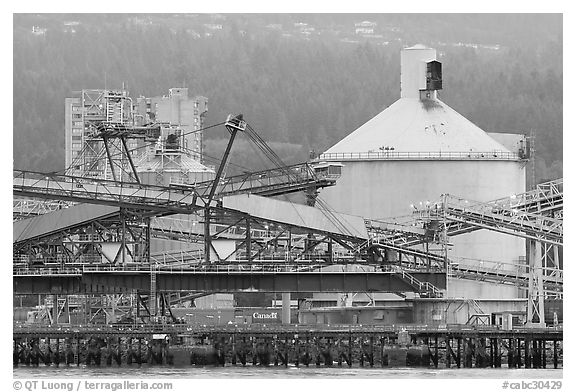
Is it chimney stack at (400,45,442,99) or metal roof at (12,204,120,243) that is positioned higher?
chimney stack at (400,45,442,99)

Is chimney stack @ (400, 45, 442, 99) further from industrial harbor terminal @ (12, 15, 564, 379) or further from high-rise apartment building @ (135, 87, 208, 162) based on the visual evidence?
high-rise apartment building @ (135, 87, 208, 162)

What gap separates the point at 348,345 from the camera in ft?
353

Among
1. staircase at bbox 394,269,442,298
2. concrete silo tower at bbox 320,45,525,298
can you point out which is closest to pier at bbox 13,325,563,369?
staircase at bbox 394,269,442,298

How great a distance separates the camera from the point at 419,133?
446 feet

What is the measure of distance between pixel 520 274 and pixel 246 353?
21.2 meters

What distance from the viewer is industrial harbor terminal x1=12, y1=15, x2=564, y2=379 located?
4213 inches

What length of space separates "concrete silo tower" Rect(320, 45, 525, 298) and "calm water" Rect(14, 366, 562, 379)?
3140 cm

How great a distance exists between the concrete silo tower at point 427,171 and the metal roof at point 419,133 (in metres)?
0.06

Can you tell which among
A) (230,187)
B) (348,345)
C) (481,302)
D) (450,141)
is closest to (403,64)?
(450,141)

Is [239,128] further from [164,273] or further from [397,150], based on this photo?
[397,150]

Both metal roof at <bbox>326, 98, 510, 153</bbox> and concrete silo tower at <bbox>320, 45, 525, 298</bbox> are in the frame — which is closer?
concrete silo tower at <bbox>320, 45, 525, 298</bbox>

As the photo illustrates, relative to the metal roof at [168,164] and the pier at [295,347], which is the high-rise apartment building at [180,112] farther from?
the pier at [295,347]

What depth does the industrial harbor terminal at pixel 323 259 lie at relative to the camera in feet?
351

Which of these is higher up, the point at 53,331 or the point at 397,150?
the point at 397,150
